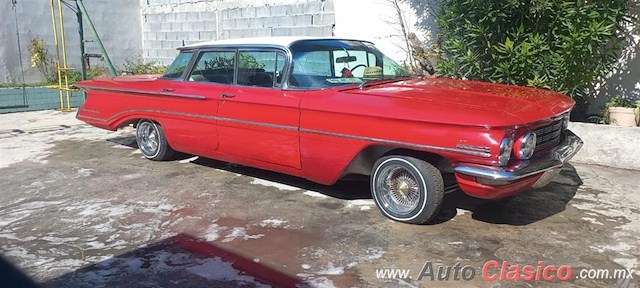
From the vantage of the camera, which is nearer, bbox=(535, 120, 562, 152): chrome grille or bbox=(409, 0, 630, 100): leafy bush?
bbox=(535, 120, 562, 152): chrome grille

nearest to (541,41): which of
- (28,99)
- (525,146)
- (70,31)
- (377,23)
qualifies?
(525,146)

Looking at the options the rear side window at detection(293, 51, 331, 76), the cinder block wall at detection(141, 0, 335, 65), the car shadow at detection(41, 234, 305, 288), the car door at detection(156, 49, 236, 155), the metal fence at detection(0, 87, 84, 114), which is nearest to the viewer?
the car shadow at detection(41, 234, 305, 288)

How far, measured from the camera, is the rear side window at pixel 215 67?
205 inches

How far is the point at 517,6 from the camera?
5.80 meters

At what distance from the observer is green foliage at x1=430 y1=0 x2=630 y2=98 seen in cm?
564

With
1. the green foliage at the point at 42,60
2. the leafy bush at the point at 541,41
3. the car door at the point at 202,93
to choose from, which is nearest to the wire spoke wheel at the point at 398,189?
the car door at the point at 202,93

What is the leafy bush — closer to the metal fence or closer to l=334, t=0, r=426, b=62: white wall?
l=334, t=0, r=426, b=62: white wall

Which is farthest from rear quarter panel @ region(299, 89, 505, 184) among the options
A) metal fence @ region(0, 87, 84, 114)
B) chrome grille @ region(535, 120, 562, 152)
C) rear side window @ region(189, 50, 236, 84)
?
metal fence @ region(0, 87, 84, 114)

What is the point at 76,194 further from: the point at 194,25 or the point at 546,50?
the point at 194,25

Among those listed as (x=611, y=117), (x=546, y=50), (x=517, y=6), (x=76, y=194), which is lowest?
(x=76, y=194)

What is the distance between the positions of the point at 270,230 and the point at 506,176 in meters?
1.78

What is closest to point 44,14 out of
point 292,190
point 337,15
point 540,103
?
point 337,15

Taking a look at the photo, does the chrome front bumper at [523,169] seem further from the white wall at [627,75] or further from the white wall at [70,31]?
the white wall at [70,31]

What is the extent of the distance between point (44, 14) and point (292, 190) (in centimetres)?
899
